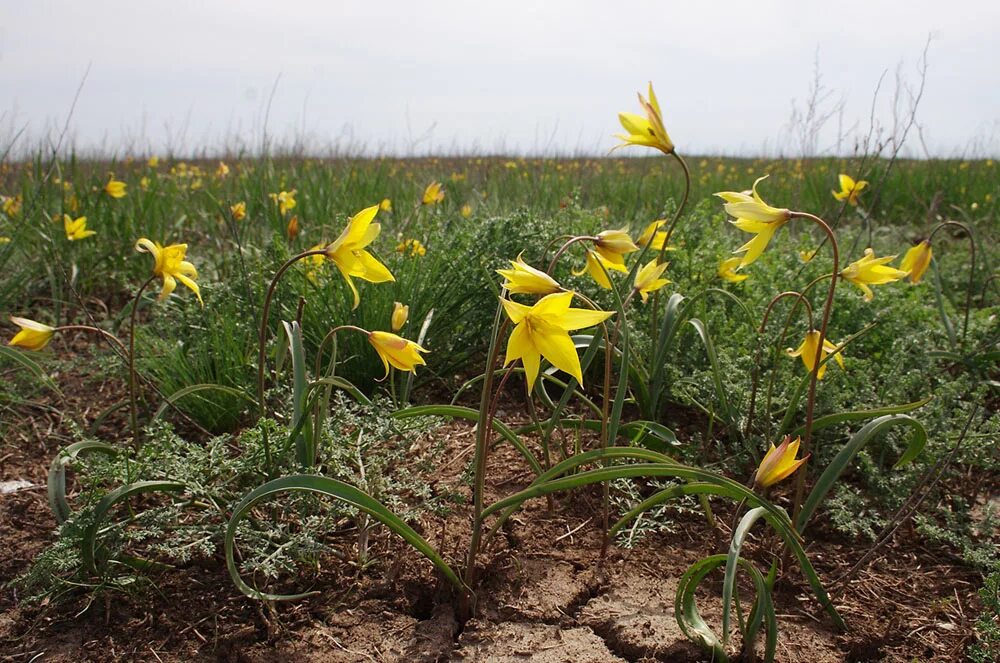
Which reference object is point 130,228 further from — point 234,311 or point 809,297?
point 809,297

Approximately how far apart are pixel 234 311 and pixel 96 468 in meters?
1.10

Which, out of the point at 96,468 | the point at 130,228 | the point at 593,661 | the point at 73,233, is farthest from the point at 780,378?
the point at 130,228

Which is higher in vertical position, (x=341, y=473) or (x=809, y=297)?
(x=809, y=297)

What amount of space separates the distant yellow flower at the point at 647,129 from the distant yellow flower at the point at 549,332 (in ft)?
1.73

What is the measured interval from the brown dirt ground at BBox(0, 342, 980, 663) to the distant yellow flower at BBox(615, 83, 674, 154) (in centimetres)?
86

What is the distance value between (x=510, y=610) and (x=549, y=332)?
2.11 feet

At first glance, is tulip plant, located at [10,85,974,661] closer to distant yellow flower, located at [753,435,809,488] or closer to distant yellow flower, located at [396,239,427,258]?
distant yellow flower, located at [753,435,809,488]

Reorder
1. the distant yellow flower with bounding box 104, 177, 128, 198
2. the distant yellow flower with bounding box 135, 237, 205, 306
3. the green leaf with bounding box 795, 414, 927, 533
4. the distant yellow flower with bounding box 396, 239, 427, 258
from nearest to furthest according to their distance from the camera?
the green leaf with bounding box 795, 414, 927, 533
the distant yellow flower with bounding box 135, 237, 205, 306
the distant yellow flower with bounding box 396, 239, 427, 258
the distant yellow flower with bounding box 104, 177, 128, 198

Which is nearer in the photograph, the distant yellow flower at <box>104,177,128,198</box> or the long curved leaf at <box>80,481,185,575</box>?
the long curved leaf at <box>80,481,185,575</box>

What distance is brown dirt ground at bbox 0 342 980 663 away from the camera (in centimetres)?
137

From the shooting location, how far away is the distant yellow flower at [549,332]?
107 cm

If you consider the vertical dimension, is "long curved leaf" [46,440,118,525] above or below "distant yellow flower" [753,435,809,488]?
below

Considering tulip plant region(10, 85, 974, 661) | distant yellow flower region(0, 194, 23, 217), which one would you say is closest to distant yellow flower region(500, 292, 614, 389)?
tulip plant region(10, 85, 974, 661)

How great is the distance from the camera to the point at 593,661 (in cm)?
134
